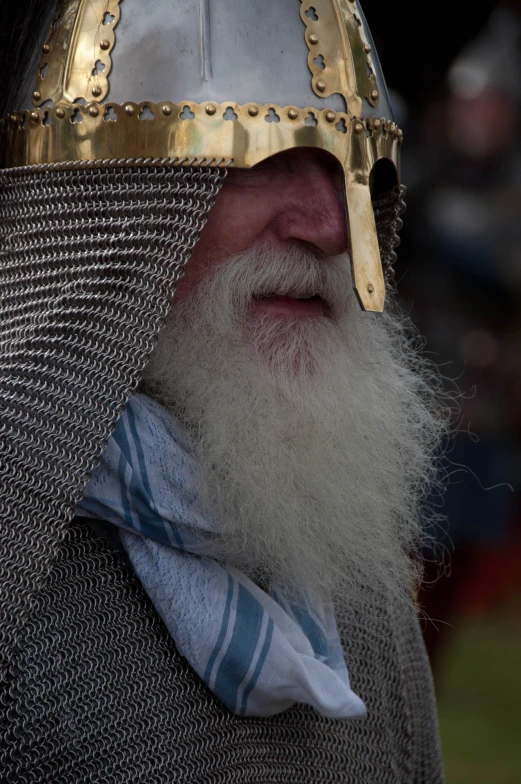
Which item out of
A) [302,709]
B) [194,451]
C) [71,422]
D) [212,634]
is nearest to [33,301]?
[71,422]

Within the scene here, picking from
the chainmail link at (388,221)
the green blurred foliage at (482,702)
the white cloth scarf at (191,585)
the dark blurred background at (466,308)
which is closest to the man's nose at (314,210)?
the chainmail link at (388,221)

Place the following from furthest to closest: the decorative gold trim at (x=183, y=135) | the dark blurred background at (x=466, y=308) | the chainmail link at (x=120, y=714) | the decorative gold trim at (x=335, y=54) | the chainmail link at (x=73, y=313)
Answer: the dark blurred background at (x=466, y=308), the decorative gold trim at (x=335, y=54), the decorative gold trim at (x=183, y=135), the chainmail link at (x=73, y=313), the chainmail link at (x=120, y=714)

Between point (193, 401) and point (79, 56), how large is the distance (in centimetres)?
75

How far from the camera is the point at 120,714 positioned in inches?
70.7

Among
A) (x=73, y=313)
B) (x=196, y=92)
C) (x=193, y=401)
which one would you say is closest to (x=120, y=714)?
(x=193, y=401)

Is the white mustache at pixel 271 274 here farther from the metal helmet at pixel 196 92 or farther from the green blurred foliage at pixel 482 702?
the green blurred foliage at pixel 482 702

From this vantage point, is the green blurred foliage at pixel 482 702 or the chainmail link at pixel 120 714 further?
the green blurred foliage at pixel 482 702

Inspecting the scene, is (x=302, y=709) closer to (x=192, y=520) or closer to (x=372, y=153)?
(x=192, y=520)

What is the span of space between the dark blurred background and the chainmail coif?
12.9ft

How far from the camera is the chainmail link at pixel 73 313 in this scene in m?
1.82

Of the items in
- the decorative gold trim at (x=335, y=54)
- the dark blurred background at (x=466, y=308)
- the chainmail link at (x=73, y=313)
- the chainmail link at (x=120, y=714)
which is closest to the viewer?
the chainmail link at (x=120, y=714)

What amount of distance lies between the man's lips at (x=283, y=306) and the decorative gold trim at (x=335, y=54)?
1.39ft

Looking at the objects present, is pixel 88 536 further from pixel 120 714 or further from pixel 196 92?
pixel 196 92

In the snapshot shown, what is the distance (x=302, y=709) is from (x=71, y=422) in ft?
2.62
